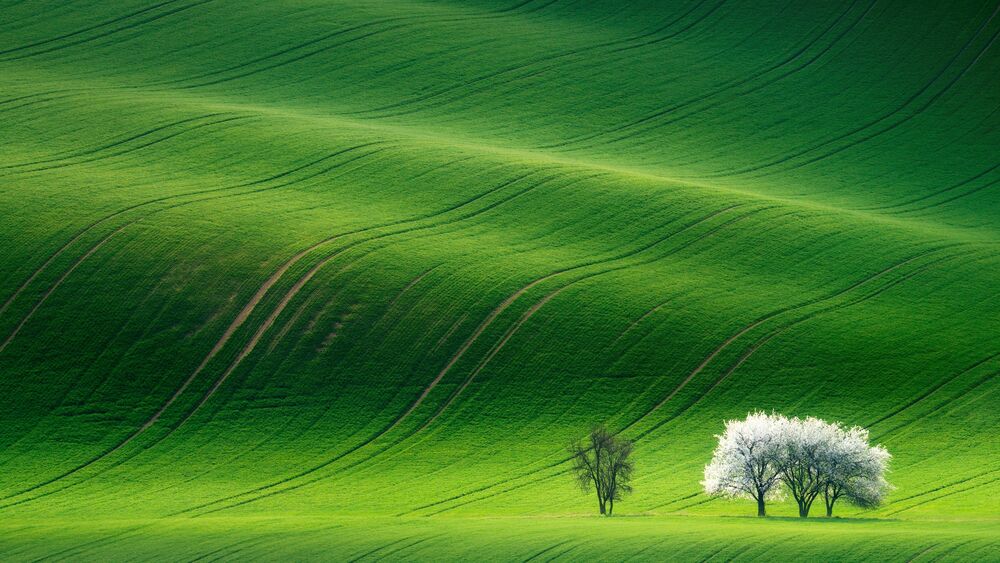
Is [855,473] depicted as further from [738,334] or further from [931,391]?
[738,334]

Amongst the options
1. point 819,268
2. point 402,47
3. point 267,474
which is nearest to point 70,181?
point 267,474

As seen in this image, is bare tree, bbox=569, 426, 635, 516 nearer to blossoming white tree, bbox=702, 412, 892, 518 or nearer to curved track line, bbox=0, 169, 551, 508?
blossoming white tree, bbox=702, 412, 892, 518

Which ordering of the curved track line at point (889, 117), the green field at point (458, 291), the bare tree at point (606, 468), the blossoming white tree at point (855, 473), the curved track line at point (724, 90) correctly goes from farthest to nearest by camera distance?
the curved track line at point (724, 90) → the curved track line at point (889, 117) → the green field at point (458, 291) → the bare tree at point (606, 468) → the blossoming white tree at point (855, 473)

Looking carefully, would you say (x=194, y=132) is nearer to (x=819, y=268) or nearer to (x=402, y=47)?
(x=402, y=47)

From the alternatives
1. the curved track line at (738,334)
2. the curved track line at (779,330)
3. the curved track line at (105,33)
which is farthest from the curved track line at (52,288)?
the curved track line at (105,33)

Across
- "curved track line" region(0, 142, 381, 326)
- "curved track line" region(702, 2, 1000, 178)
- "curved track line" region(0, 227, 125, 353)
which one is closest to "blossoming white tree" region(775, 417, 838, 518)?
"curved track line" region(702, 2, 1000, 178)

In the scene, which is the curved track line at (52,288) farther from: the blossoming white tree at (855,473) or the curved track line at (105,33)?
the blossoming white tree at (855,473)

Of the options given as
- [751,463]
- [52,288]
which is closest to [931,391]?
[751,463]
